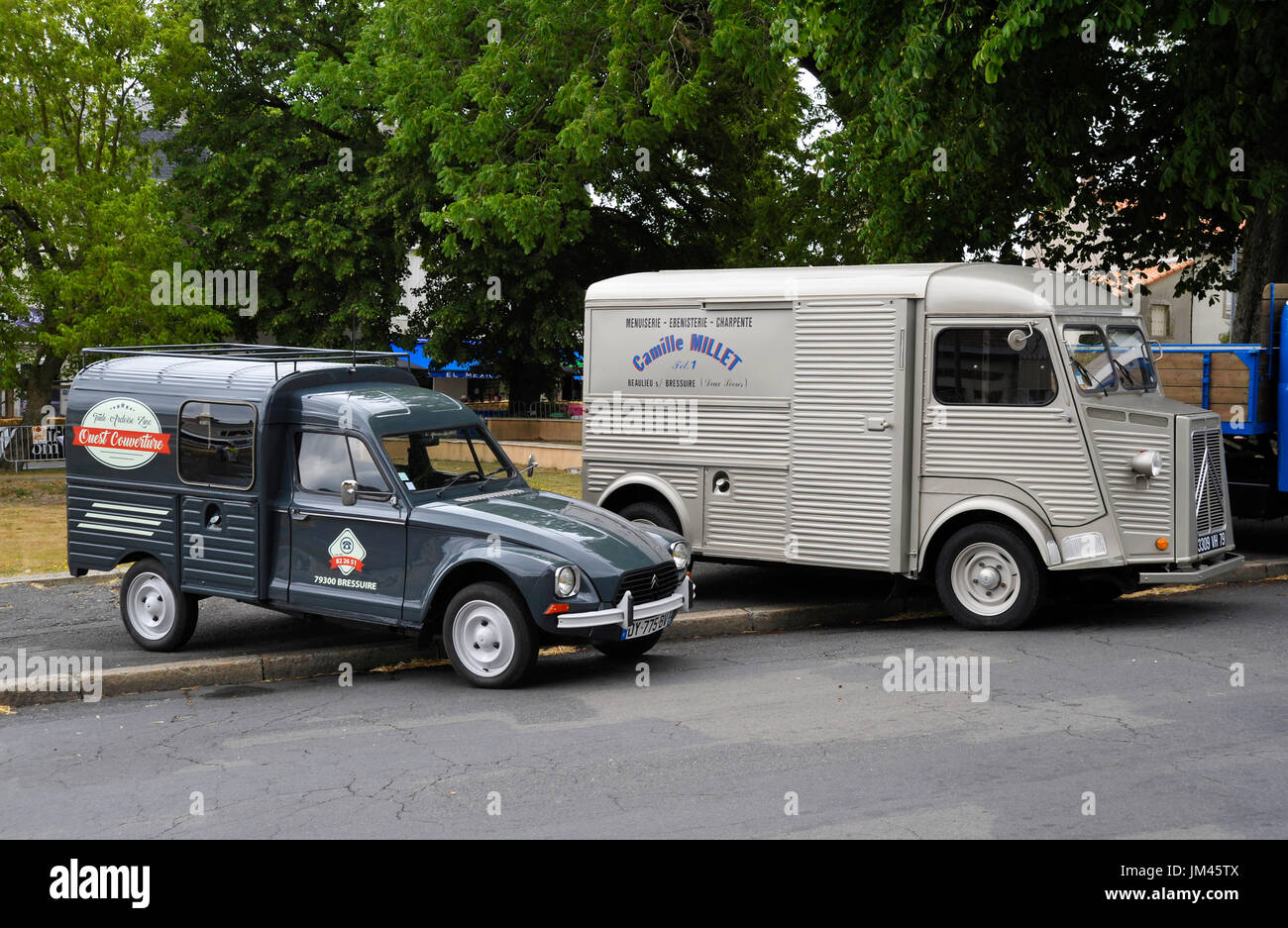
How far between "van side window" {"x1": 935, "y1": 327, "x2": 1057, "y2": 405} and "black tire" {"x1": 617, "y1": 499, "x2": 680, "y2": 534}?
2.80m

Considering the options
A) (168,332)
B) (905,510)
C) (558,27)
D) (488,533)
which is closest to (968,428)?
(905,510)

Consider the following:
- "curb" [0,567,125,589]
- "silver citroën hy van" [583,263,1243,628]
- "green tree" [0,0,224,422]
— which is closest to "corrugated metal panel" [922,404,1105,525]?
"silver citroën hy van" [583,263,1243,628]

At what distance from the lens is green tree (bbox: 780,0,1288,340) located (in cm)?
1449

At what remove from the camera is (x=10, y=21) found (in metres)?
26.4

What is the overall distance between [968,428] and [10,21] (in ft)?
77.9

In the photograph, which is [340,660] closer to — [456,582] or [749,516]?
[456,582]

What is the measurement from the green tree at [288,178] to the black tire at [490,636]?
23.7 m

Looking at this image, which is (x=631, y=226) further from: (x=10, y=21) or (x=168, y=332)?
(x=10, y=21)

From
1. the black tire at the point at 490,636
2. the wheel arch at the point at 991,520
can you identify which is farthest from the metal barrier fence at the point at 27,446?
the wheel arch at the point at 991,520

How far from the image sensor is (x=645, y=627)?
8742 mm

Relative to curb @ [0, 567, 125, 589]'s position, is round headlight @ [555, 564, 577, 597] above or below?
above

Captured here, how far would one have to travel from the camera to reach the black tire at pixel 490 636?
8.43m

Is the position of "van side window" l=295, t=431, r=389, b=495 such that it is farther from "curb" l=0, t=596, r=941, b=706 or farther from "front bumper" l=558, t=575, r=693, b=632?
"front bumper" l=558, t=575, r=693, b=632

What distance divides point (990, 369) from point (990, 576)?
167 cm
